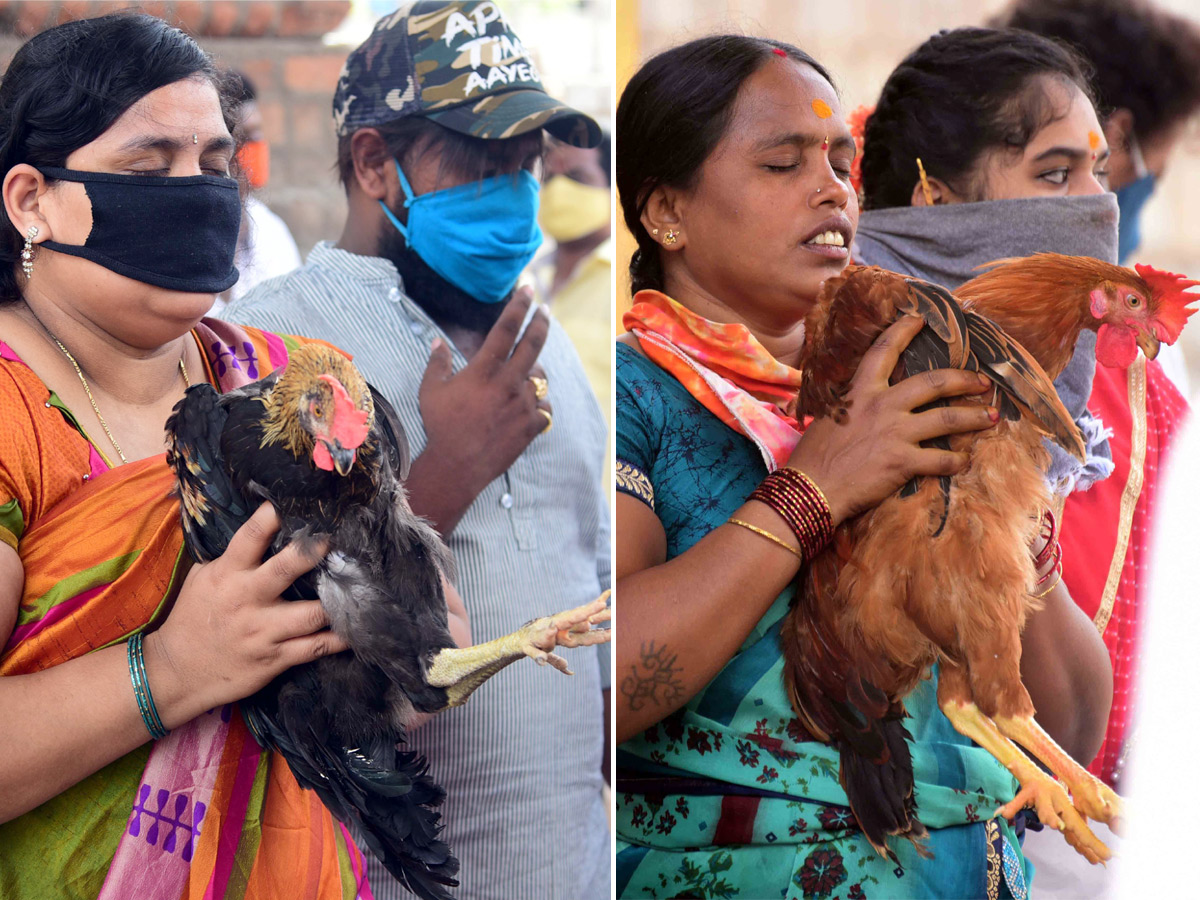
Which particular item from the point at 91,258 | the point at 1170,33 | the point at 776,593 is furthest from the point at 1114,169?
the point at 91,258

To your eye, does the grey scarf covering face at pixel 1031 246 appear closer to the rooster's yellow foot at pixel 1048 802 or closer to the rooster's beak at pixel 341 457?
the rooster's yellow foot at pixel 1048 802

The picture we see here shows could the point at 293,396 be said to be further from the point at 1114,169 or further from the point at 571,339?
the point at 1114,169

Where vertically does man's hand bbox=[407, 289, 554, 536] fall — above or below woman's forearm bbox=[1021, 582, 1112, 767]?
above

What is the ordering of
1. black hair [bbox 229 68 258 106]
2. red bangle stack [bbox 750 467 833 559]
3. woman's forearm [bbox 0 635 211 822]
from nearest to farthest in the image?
woman's forearm [bbox 0 635 211 822] → black hair [bbox 229 68 258 106] → red bangle stack [bbox 750 467 833 559]

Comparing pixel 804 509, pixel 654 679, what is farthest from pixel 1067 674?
pixel 654 679

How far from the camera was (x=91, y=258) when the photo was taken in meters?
1.08

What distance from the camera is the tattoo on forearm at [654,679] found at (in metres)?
1.29

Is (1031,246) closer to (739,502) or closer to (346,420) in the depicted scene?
(739,502)

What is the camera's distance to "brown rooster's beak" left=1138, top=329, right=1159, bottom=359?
1.35 m

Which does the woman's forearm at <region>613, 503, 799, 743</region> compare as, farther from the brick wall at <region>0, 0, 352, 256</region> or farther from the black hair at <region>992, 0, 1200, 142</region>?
the black hair at <region>992, 0, 1200, 142</region>

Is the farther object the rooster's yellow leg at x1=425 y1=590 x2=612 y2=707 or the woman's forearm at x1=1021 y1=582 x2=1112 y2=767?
the woman's forearm at x1=1021 y1=582 x2=1112 y2=767

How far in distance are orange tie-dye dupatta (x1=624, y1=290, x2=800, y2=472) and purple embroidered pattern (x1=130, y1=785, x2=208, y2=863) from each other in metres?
0.77

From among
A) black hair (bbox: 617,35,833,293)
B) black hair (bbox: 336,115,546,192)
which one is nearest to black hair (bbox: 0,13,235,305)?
black hair (bbox: 336,115,546,192)

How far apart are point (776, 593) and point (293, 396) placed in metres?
0.62
